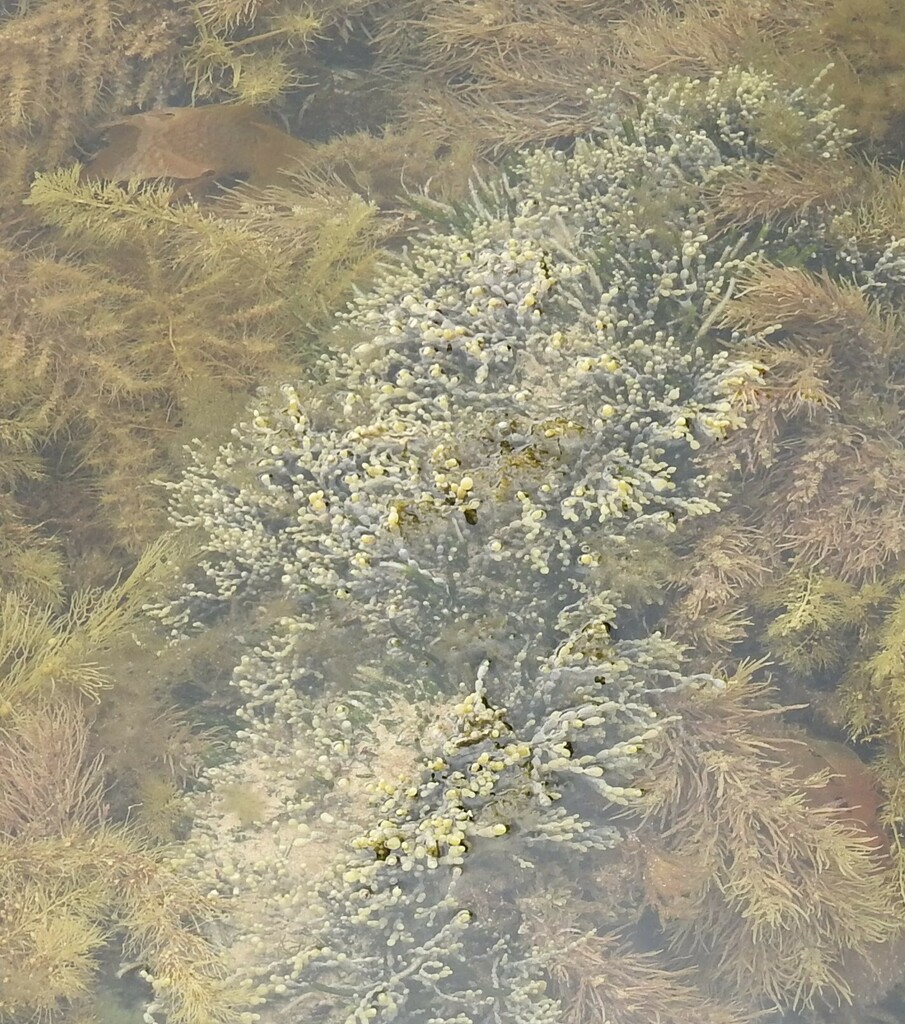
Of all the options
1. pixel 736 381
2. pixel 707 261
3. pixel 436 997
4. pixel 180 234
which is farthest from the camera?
pixel 180 234

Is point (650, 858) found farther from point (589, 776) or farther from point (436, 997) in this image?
point (436, 997)

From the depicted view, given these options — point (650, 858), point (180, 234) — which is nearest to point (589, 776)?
point (650, 858)

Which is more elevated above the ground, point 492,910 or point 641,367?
point 641,367

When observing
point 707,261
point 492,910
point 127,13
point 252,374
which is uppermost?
point 127,13

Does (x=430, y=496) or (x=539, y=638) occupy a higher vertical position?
(x=430, y=496)

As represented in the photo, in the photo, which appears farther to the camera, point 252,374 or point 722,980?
point 252,374

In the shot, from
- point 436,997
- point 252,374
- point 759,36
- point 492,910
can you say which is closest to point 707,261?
point 759,36

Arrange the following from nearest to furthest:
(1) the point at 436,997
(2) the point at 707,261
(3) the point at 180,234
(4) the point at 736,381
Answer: (1) the point at 436,997, (4) the point at 736,381, (2) the point at 707,261, (3) the point at 180,234
